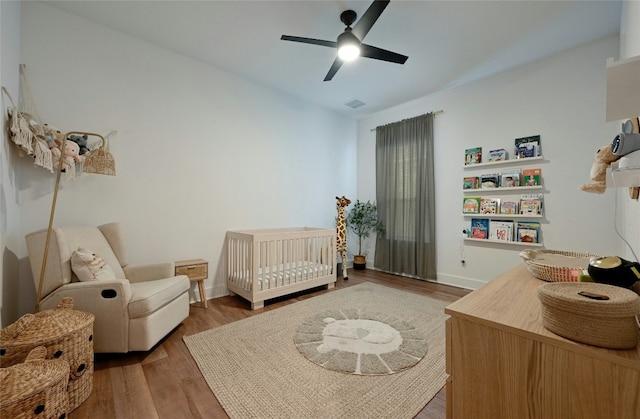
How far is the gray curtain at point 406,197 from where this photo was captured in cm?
383

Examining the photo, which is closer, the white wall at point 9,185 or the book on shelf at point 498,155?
the white wall at point 9,185

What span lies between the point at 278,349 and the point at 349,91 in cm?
337

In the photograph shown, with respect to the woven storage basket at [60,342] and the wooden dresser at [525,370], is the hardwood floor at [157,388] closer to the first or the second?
the woven storage basket at [60,342]

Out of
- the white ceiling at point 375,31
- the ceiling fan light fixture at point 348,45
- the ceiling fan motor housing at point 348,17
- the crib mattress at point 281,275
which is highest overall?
the white ceiling at point 375,31

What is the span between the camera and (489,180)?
3.26 m

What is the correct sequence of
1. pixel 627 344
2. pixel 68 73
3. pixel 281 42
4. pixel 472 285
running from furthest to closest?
pixel 472 285, pixel 281 42, pixel 68 73, pixel 627 344

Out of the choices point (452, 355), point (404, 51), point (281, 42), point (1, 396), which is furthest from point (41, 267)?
point (404, 51)

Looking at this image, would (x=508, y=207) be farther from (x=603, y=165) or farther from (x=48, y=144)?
(x=48, y=144)

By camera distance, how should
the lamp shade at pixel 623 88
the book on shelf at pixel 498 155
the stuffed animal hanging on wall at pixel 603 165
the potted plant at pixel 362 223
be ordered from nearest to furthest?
the lamp shade at pixel 623 88, the stuffed animal hanging on wall at pixel 603 165, the book on shelf at pixel 498 155, the potted plant at pixel 362 223

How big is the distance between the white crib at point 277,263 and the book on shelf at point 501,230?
1.99 meters

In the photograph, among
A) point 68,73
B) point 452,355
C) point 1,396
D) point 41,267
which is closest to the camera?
point 452,355

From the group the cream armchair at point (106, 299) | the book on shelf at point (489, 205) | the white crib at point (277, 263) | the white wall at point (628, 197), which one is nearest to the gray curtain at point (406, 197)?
the book on shelf at point (489, 205)

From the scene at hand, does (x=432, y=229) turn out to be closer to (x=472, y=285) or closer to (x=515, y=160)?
(x=472, y=285)

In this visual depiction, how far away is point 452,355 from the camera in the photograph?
79 cm
